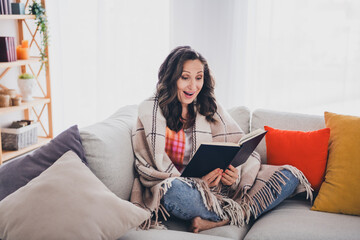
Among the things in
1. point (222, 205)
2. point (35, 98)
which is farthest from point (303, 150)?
point (35, 98)

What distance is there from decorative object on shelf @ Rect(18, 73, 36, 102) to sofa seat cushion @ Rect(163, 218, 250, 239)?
2.09m

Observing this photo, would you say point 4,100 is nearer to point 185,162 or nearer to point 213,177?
point 185,162

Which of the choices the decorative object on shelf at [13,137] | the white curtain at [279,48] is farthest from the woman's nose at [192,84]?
the decorative object on shelf at [13,137]

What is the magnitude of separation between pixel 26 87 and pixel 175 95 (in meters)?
1.84

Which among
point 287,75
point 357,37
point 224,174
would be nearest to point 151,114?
point 224,174

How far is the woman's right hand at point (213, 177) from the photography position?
1.77m

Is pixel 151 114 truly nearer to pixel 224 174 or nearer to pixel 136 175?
pixel 136 175

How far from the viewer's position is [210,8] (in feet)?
11.1

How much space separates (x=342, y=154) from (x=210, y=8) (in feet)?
6.38

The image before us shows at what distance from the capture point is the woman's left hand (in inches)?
73.3

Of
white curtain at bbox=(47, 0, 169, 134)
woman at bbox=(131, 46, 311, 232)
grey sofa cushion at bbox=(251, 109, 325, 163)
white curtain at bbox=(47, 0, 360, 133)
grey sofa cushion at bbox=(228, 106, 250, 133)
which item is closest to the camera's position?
woman at bbox=(131, 46, 311, 232)

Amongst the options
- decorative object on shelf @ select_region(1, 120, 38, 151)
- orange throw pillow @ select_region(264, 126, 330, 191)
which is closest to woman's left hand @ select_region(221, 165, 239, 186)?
orange throw pillow @ select_region(264, 126, 330, 191)

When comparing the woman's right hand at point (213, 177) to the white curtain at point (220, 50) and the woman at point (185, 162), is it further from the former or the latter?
the white curtain at point (220, 50)

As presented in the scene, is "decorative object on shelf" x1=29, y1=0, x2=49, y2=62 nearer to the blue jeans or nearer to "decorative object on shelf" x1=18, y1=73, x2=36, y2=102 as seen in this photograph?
"decorative object on shelf" x1=18, y1=73, x2=36, y2=102
